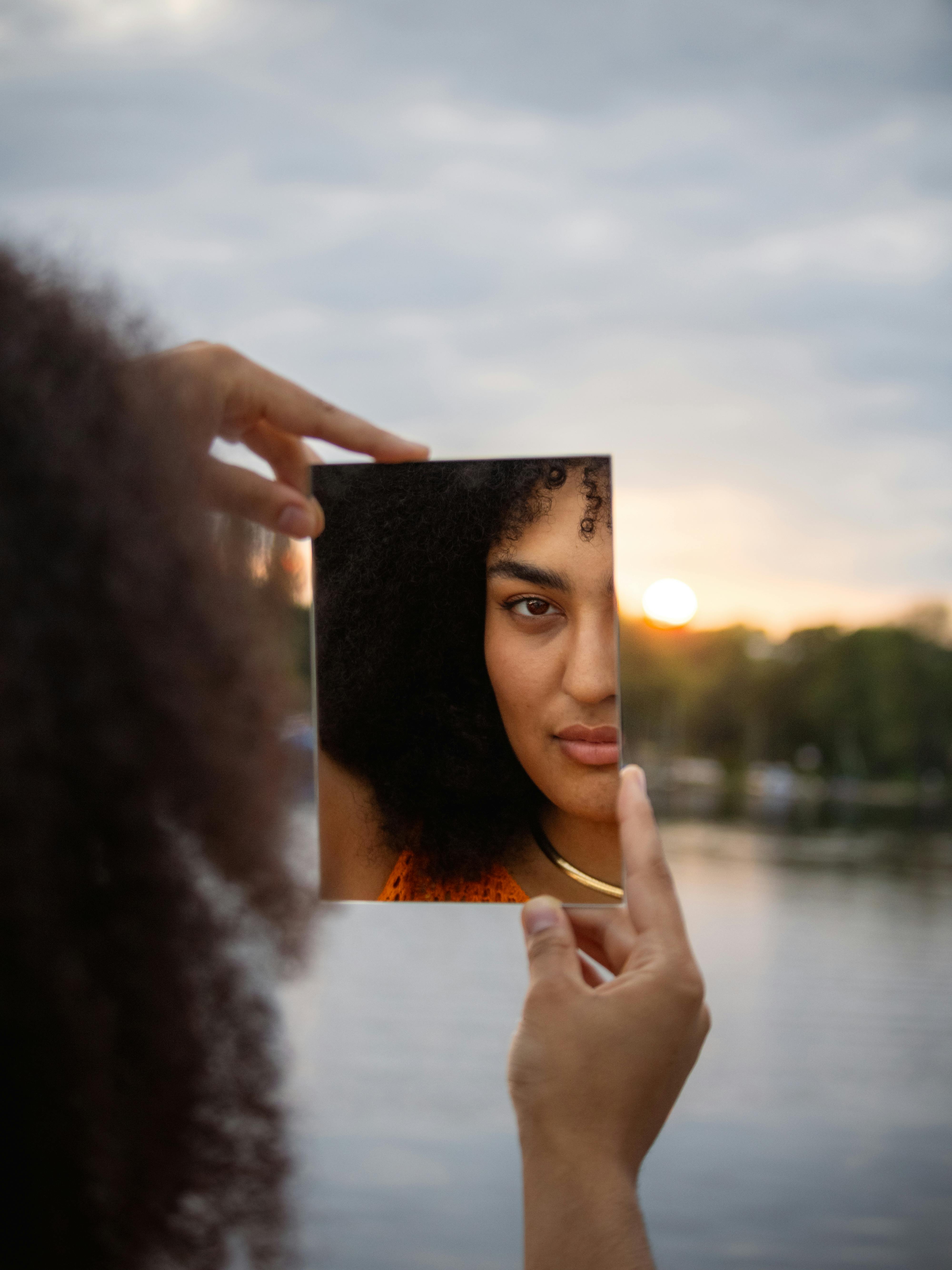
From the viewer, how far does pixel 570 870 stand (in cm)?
161

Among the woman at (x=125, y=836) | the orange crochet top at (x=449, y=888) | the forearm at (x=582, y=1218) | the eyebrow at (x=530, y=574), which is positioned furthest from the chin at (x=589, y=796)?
the woman at (x=125, y=836)

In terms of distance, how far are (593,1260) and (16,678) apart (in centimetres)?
86

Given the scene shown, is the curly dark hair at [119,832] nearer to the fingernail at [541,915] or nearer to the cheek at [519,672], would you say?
the fingernail at [541,915]

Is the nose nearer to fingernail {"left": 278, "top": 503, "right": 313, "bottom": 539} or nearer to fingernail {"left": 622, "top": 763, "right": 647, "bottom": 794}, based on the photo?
fingernail {"left": 622, "top": 763, "right": 647, "bottom": 794}

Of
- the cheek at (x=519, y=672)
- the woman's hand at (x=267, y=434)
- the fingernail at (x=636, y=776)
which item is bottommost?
the fingernail at (x=636, y=776)

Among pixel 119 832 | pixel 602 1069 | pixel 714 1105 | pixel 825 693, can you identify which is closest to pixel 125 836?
pixel 119 832

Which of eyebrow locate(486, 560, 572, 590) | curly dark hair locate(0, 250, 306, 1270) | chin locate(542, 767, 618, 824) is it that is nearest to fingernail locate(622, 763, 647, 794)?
chin locate(542, 767, 618, 824)

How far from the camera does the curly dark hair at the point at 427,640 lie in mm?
1622

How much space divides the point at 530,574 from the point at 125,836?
87 centimetres

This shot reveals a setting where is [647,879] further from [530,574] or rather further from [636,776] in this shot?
[530,574]

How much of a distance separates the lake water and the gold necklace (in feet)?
0.92

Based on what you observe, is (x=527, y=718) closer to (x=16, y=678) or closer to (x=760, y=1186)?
(x=16, y=678)

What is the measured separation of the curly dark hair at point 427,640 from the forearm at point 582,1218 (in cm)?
49

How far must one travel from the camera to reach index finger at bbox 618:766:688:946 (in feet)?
4.56
